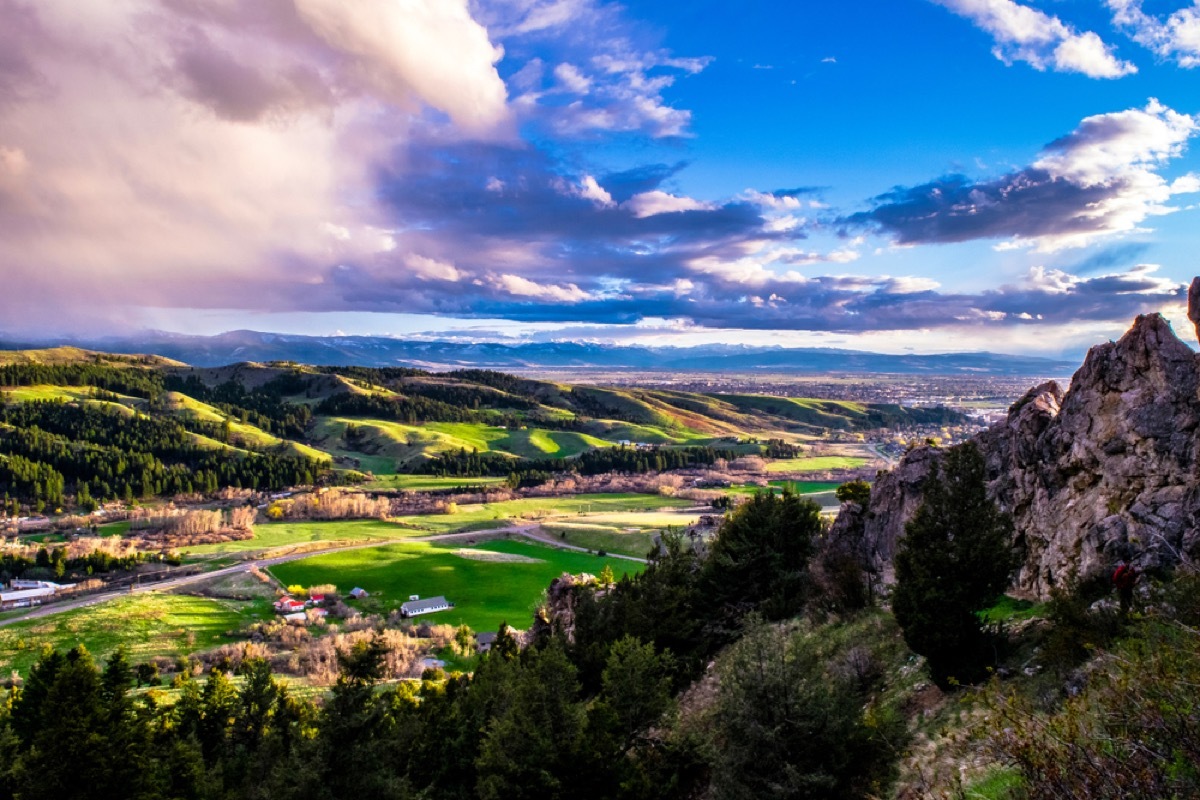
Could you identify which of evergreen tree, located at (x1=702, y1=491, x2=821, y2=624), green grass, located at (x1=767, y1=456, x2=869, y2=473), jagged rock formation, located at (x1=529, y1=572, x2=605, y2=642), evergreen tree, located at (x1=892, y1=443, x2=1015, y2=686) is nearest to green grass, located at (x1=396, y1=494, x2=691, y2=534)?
green grass, located at (x1=767, y1=456, x2=869, y2=473)

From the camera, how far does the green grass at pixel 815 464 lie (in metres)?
178

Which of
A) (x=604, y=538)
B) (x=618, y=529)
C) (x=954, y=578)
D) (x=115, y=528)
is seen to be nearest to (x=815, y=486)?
(x=618, y=529)

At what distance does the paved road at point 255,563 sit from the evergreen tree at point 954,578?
7880cm

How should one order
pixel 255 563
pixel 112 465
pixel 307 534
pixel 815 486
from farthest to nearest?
pixel 112 465, pixel 815 486, pixel 307 534, pixel 255 563

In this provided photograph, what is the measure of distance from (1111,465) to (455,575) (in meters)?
86.4

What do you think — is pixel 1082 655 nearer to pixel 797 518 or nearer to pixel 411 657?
pixel 797 518

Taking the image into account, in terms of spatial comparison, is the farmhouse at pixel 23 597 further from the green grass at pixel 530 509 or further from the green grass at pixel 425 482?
the green grass at pixel 425 482

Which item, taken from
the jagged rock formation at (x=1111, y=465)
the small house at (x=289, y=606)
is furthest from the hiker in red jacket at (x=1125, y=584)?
the small house at (x=289, y=606)

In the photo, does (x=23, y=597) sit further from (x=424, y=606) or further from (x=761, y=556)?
(x=761, y=556)

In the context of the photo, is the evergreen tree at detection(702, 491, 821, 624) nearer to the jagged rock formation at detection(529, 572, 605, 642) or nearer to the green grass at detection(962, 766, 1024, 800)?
the jagged rock formation at detection(529, 572, 605, 642)

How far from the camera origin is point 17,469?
151125 millimetres

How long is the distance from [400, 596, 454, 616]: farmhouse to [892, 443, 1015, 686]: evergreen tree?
72744 mm

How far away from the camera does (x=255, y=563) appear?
336ft

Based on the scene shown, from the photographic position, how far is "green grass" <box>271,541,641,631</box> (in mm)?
82625
